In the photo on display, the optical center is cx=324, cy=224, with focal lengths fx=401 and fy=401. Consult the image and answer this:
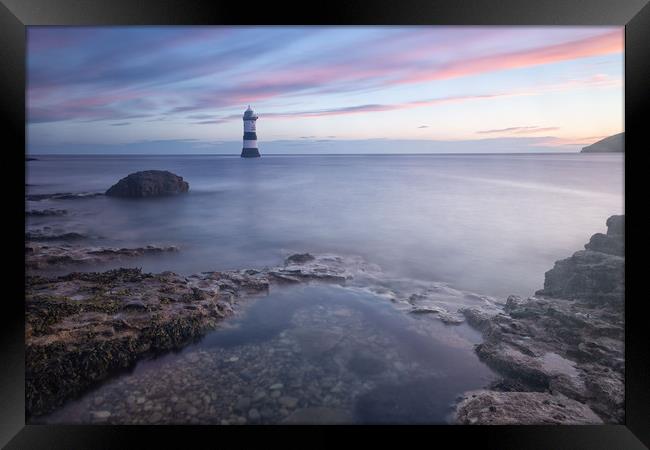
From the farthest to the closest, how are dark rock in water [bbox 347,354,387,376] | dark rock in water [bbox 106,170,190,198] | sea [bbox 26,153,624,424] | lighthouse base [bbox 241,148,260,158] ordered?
→ dark rock in water [bbox 106,170,190,198]
lighthouse base [bbox 241,148,260,158]
dark rock in water [bbox 347,354,387,376]
sea [bbox 26,153,624,424]

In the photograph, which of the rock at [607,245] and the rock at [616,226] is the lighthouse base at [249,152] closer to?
the rock at [607,245]

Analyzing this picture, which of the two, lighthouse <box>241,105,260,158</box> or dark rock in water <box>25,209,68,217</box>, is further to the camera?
dark rock in water <box>25,209,68,217</box>

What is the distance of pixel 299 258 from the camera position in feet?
16.7

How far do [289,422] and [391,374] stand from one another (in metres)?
0.87

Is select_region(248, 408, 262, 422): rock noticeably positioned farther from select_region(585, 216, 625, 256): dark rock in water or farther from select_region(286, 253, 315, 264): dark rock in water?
select_region(585, 216, 625, 256): dark rock in water

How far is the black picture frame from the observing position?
283 centimetres

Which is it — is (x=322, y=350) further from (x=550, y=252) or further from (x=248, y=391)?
(x=550, y=252)

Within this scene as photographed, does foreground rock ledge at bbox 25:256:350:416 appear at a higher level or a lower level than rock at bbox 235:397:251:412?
higher

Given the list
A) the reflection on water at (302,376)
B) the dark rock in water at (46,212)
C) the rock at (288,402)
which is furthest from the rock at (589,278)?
the dark rock in water at (46,212)

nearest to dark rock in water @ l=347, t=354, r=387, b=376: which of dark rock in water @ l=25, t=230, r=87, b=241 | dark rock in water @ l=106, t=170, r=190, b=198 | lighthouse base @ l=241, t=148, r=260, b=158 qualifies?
dark rock in water @ l=25, t=230, r=87, b=241

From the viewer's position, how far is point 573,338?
3590 millimetres

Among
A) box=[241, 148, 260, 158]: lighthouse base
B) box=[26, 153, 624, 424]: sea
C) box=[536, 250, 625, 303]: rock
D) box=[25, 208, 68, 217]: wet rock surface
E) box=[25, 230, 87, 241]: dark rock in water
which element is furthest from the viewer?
box=[241, 148, 260, 158]: lighthouse base

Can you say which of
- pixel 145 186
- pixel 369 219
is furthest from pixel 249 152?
pixel 369 219

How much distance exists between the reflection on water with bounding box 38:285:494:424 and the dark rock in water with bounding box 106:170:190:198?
4.33 m
